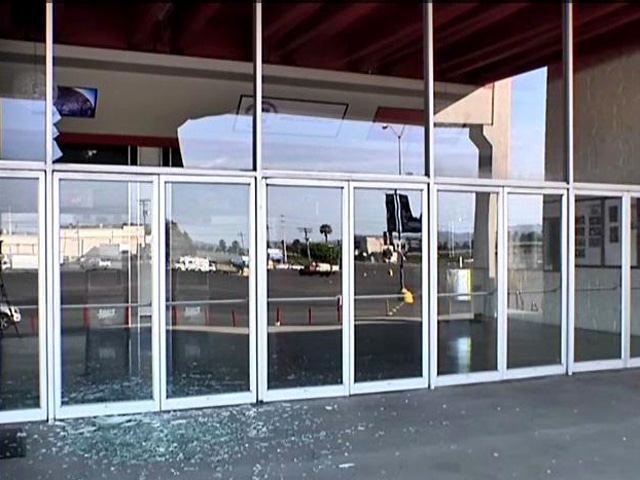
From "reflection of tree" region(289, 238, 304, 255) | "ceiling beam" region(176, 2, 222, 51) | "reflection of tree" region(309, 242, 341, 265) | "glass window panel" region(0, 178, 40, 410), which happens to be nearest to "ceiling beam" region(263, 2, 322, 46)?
"ceiling beam" region(176, 2, 222, 51)

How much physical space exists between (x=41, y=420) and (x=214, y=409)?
146 centimetres

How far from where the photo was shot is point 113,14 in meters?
9.73

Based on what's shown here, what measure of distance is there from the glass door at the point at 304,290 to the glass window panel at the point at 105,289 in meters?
1.31

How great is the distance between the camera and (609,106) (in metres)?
11.0

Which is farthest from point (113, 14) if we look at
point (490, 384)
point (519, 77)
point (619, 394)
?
point (619, 394)

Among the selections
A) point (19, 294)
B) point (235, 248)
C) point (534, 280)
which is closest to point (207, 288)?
point (235, 248)

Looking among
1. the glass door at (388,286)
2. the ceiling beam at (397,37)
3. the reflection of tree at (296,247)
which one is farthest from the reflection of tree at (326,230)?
the ceiling beam at (397,37)

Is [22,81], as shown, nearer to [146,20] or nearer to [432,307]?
[146,20]

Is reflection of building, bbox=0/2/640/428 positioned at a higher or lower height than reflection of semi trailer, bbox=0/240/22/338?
higher

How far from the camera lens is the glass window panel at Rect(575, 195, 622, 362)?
9.20m

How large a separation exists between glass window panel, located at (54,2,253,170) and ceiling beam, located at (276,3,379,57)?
0.91 m

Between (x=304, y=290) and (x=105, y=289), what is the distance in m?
2.90

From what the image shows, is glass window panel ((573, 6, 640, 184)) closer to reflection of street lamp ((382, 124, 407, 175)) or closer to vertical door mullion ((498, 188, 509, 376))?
reflection of street lamp ((382, 124, 407, 175))

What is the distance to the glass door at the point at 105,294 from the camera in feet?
20.6
